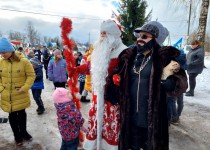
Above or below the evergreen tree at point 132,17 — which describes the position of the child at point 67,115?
below

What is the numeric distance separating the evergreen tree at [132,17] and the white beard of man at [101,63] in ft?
29.0

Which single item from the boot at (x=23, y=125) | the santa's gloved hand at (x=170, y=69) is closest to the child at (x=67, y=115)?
the boot at (x=23, y=125)

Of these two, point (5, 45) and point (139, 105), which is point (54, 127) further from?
point (139, 105)

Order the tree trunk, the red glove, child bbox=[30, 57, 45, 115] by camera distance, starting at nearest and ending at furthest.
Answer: the red glove, child bbox=[30, 57, 45, 115], the tree trunk

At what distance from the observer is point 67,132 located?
2.65 metres

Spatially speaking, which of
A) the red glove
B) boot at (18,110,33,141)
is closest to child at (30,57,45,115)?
boot at (18,110,33,141)

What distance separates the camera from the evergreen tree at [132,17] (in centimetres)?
1133

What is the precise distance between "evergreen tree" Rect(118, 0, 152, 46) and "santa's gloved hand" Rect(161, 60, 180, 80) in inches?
371

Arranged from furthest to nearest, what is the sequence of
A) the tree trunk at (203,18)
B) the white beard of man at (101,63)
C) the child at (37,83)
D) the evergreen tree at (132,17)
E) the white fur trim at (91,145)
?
the evergreen tree at (132,17) → the tree trunk at (203,18) → the child at (37,83) → the white fur trim at (91,145) → the white beard of man at (101,63)

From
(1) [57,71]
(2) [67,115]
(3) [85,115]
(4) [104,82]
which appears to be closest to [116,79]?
(4) [104,82]

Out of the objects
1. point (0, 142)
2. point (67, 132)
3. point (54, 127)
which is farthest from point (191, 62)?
point (0, 142)

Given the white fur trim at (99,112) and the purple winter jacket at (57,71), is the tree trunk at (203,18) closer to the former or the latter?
the purple winter jacket at (57,71)

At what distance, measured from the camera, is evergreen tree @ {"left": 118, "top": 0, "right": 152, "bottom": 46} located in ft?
37.2

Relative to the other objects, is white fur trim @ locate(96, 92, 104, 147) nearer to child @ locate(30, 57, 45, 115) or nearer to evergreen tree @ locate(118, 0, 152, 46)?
child @ locate(30, 57, 45, 115)
